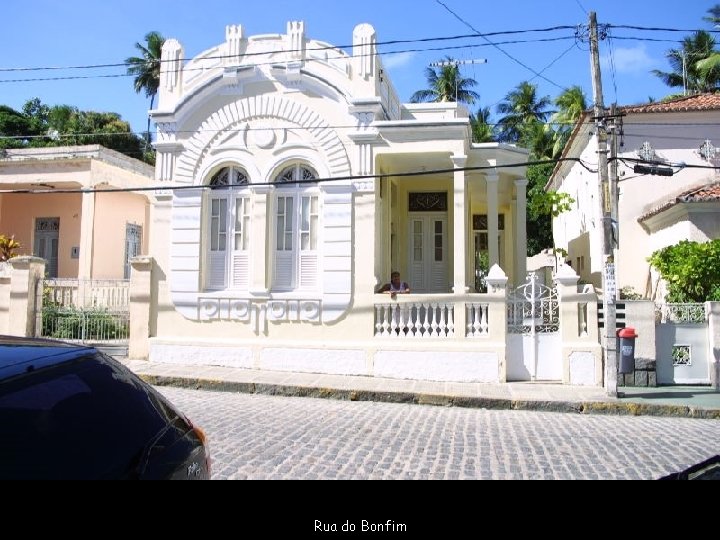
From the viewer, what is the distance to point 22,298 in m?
13.9

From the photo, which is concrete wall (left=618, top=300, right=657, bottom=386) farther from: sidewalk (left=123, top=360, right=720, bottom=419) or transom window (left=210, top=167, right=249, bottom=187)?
transom window (left=210, top=167, right=249, bottom=187)

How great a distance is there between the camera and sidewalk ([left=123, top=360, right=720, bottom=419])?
31.7ft

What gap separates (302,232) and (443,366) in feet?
12.8

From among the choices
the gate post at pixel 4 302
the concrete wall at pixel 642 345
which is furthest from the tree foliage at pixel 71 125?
the concrete wall at pixel 642 345

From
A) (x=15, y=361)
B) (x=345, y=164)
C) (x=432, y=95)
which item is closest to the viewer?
(x=15, y=361)

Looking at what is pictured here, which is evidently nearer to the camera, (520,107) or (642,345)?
(642,345)

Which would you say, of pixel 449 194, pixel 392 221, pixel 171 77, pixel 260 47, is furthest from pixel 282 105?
pixel 449 194

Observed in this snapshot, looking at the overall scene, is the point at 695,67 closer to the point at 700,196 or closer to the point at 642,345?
the point at 700,196

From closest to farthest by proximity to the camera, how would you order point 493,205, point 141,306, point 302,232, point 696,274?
point 302,232
point 696,274
point 141,306
point 493,205

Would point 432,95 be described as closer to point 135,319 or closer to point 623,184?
point 623,184

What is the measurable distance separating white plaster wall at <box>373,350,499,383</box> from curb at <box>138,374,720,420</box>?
1292 mm

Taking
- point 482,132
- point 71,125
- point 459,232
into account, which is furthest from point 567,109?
point 71,125

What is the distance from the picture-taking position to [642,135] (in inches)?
679

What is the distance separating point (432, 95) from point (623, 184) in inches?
893
